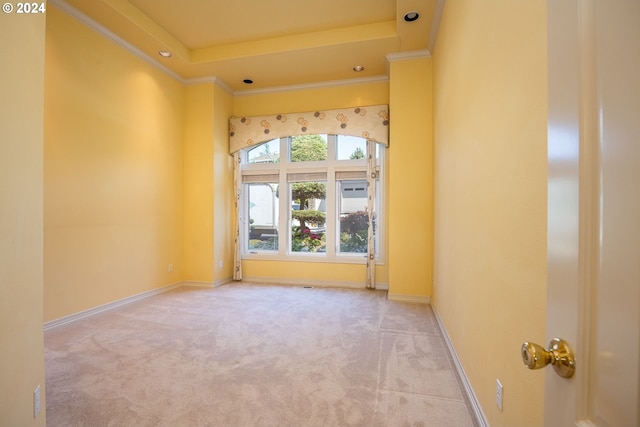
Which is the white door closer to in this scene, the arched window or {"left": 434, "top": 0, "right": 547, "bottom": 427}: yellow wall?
{"left": 434, "top": 0, "right": 547, "bottom": 427}: yellow wall

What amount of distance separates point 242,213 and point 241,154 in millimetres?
1047

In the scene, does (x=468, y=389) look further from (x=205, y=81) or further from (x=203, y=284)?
(x=205, y=81)

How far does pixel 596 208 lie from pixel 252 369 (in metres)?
2.27

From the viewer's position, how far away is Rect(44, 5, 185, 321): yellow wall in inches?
111

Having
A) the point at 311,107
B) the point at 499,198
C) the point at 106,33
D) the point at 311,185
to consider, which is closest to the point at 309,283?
the point at 311,185

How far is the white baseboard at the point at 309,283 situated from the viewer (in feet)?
14.7

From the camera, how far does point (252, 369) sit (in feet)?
7.01

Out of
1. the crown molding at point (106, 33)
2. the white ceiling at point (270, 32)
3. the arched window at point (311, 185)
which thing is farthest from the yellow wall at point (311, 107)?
the crown molding at point (106, 33)

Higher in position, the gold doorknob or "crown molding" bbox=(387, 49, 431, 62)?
"crown molding" bbox=(387, 49, 431, 62)

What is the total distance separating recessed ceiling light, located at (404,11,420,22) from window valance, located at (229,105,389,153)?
1297mm

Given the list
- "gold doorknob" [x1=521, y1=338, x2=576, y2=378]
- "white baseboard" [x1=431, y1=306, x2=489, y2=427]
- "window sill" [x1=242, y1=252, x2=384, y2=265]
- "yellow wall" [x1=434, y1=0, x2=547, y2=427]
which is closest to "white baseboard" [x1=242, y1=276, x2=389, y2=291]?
"window sill" [x1=242, y1=252, x2=384, y2=265]

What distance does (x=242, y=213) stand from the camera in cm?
512

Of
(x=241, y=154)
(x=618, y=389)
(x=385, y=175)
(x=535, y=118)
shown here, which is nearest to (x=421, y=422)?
(x=618, y=389)

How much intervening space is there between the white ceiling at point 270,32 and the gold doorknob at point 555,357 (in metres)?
3.26
